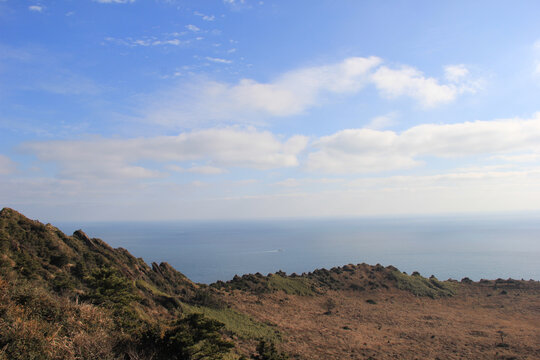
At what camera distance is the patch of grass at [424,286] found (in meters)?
47.2

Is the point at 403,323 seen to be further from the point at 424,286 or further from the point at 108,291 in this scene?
the point at 108,291

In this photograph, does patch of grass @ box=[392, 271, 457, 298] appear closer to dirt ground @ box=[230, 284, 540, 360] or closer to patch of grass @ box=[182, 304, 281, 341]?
dirt ground @ box=[230, 284, 540, 360]

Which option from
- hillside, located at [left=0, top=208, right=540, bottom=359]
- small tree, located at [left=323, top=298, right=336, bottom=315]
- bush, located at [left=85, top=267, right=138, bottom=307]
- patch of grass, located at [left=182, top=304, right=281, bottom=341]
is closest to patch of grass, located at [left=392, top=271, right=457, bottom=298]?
hillside, located at [left=0, top=208, right=540, bottom=359]

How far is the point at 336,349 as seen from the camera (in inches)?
982

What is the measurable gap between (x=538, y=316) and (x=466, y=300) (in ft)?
30.9

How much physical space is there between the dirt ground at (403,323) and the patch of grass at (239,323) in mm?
1427

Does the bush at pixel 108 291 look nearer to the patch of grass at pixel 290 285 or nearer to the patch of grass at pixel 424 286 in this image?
the patch of grass at pixel 290 285

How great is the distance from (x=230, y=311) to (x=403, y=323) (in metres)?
19.7

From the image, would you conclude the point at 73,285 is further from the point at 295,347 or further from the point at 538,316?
the point at 538,316

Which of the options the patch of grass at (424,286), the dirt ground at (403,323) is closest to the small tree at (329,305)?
the dirt ground at (403,323)

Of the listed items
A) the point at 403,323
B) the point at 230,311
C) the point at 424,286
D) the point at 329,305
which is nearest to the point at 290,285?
the point at 329,305

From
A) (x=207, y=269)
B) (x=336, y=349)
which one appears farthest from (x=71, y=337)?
(x=207, y=269)

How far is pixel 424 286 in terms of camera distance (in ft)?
162

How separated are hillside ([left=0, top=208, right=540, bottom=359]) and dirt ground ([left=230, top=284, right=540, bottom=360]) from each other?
0.46 feet
